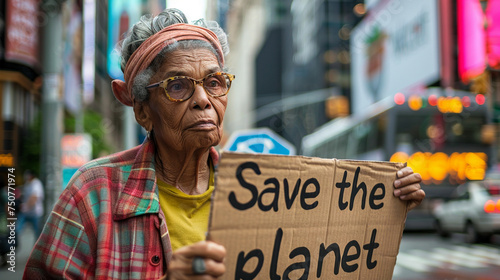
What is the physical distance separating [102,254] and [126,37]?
805 millimetres

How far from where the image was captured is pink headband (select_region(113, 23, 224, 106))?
1915mm

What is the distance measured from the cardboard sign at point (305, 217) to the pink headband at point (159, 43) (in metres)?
0.51

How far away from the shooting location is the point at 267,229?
1.77 meters

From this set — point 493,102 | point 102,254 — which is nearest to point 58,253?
point 102,254

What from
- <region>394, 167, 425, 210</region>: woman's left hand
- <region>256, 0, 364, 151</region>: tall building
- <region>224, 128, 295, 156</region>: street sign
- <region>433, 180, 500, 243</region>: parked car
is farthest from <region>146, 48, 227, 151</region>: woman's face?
<region>256, 0, 364, 151</region>: tall building

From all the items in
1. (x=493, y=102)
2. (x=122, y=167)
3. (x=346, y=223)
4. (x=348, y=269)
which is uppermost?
(x=493, y=102)

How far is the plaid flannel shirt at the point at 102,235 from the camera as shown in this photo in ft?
5.69

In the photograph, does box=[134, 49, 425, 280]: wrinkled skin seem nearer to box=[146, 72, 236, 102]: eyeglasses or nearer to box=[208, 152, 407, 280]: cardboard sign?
box=[146, 72, 236, 102]: eyeglasses

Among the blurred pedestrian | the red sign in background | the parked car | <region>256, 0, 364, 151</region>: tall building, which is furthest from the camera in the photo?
<region>256, 0, 364, 151</region>: tall building

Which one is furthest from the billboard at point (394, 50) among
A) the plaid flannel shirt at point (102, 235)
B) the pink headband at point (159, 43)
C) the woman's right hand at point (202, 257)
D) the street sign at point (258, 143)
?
the woman's right hand at point (202, 257)

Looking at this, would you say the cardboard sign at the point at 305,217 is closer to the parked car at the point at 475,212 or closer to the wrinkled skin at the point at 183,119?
the wrinkled skin at the point at 183,119

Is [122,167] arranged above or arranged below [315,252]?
above

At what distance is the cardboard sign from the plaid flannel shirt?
0.91ft

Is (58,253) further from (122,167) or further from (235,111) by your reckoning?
(235,111)
